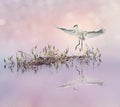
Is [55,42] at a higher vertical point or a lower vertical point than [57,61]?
higher

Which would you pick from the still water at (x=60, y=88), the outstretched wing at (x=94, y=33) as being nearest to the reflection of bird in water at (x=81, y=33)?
the outstretched wing at (x=94, y=33)

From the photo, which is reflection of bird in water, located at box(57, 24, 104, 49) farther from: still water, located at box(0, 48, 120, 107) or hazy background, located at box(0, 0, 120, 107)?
still water, located at box(0, 48, 120, 107)

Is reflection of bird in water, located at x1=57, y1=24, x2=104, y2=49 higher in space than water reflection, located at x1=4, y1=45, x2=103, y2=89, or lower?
higher

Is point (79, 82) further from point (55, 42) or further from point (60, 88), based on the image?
point (55, 42)

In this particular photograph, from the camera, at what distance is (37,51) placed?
1.91 meters

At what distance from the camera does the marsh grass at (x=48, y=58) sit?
1.87 m

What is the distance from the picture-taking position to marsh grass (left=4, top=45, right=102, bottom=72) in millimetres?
1867

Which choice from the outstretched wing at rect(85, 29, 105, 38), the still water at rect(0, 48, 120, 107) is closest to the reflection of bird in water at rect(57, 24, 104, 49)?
the outstretched wing at rect(85, 29, 105, 38)

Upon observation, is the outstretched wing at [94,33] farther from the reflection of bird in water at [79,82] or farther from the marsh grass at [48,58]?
the reflection of bird in water at [79,82]

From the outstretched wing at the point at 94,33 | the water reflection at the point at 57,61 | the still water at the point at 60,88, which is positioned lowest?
Answer: the still water at the point at 60,88

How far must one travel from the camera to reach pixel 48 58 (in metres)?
1.90

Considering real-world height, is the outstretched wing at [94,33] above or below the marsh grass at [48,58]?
above

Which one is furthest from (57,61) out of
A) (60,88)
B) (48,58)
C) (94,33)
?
(94,33)

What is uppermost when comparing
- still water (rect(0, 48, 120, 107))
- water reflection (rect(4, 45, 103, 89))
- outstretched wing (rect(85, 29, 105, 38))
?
outstretched wing (rect(85, 29, 105, 38))
